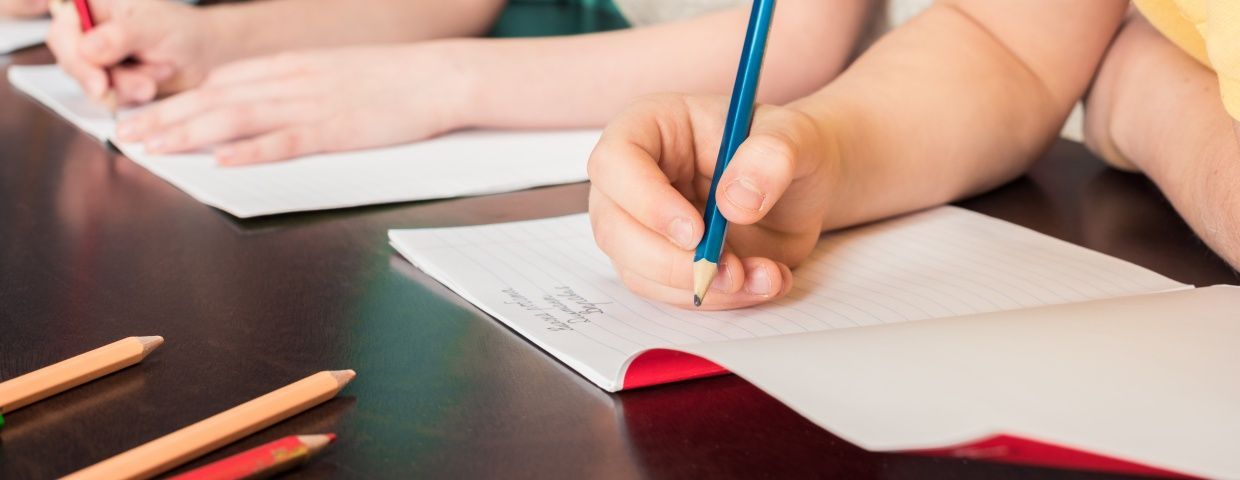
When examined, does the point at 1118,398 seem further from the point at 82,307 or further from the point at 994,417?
the point at 82,307

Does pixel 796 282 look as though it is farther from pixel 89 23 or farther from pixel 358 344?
pixel 89 23

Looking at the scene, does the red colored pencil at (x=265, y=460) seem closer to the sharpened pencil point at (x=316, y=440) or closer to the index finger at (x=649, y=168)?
the sharpened pencil point at (x=316, y=440)

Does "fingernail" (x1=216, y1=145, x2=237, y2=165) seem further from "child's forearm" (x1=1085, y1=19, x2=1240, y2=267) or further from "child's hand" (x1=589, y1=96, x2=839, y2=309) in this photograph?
"child's forearm" (x1=1085, y1=19, x2=1240, y2=267)

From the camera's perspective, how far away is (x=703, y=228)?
470mm

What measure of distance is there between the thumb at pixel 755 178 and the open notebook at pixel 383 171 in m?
0.26

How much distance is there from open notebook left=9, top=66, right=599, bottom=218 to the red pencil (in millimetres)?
13

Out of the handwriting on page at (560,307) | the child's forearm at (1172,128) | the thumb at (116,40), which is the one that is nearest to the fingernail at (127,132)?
the thumb at (116,40)

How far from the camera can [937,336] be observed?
1.32 ft

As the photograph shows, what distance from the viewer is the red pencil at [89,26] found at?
2.81ft

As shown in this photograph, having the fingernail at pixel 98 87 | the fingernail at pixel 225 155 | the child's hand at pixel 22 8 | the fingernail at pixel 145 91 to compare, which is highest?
the child's hand at pixel 22 8

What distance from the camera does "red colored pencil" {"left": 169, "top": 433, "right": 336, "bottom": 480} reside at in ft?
1.10

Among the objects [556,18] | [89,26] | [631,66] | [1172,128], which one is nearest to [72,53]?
[89,26]

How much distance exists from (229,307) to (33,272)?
110 millimetres

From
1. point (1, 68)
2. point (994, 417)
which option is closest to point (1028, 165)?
point (994, 417)
